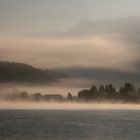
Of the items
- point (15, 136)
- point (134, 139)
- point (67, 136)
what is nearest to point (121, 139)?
point (134, 139)

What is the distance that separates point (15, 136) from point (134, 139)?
2997 centimetres

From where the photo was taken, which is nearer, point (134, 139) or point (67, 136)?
point (134, 139)

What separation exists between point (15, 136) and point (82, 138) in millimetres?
17081

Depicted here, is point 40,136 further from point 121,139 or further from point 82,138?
point 121,139

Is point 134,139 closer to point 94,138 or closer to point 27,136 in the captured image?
point 94,138

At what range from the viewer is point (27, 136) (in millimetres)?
129875

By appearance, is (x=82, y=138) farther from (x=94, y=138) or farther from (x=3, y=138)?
(x=3, y=138)

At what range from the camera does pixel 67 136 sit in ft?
440

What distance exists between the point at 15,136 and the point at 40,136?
6382mm

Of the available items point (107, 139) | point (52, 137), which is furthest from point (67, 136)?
point (107, 139)

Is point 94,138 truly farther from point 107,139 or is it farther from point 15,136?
point 15,136

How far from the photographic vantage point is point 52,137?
424ft

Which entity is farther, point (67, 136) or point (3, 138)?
point (67, 136)

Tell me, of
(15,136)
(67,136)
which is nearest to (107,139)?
(67,136)
